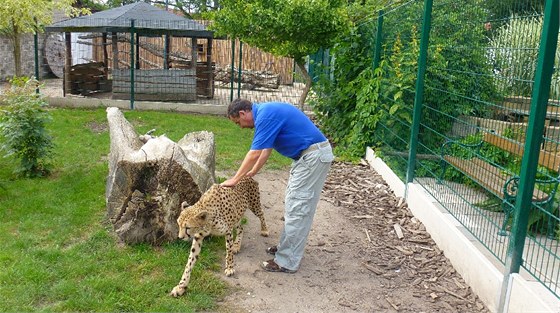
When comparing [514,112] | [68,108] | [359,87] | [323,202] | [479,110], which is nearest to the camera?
[514,112]

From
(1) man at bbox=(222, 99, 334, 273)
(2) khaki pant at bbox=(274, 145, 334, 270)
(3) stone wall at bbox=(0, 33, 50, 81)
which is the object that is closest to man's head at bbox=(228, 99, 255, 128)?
(1) man at bbox=(222, 99, 334, 273)

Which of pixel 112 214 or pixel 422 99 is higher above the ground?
pixel 422 99

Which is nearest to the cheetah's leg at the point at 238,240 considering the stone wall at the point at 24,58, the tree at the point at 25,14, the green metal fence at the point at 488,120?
the green metal fence at the point at 488,120

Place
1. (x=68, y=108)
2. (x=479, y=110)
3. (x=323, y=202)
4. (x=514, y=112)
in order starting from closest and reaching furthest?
(x=514, y=112), (x=479, y=110), (x=323, y=202), (x=68, y=108)

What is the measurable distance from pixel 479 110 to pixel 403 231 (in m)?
1.81

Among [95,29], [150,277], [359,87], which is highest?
[95,29]

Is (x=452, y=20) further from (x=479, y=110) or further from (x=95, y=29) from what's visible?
(x=95, y=29)

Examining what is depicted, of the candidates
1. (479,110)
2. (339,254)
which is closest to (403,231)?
(339,254)

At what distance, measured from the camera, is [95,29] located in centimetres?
1467

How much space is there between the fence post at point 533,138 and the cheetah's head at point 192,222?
2636 mm

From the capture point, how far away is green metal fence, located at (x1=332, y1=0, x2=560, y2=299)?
4.24m

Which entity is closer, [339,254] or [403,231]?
[339,254]

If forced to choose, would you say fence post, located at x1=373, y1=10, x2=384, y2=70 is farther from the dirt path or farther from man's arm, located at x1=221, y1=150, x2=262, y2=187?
man's arm, located at x1=221, y1=150, x2=262, y2=187

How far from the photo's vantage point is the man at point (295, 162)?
5090 millimetres
